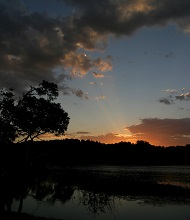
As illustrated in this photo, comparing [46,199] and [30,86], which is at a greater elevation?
[30,86]

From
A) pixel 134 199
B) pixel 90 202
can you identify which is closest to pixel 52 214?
pixel 90 202

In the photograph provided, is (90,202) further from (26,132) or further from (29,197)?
(26,132)

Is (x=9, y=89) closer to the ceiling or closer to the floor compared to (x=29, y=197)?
closer to the ceiling

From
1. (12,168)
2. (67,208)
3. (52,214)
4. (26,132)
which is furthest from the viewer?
(26,132)

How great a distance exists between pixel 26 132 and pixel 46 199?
10477 millimetres

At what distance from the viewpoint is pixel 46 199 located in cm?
3328

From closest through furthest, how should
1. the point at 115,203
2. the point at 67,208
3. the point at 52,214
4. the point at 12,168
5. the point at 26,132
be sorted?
the point at 12,168 → the point at 52,214 → the point at 67,208 → the point at 115,203 → the point at 26,132

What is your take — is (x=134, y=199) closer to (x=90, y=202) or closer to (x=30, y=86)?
(x=90, y=202)

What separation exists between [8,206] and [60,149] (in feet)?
28.7

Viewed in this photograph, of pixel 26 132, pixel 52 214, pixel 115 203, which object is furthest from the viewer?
pixel 26 132

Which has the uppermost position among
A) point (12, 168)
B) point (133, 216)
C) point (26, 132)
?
point (26, 132)

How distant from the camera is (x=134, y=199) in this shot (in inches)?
1329

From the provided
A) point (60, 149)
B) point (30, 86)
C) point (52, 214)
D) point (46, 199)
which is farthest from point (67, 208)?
point (30, 86)

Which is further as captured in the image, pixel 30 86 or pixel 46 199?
pixel 46 199
